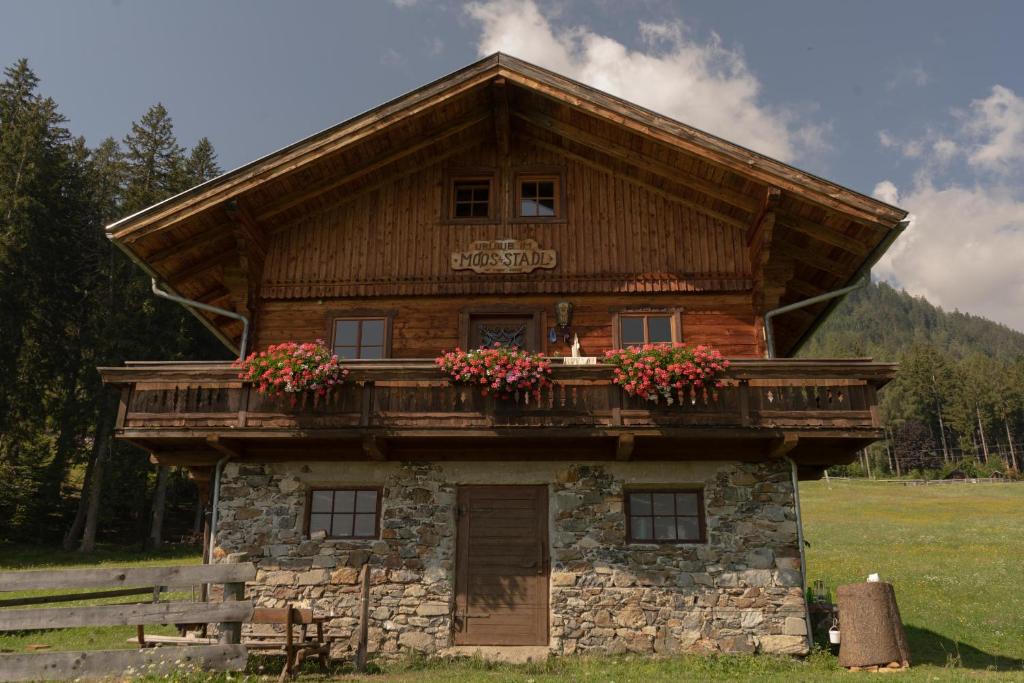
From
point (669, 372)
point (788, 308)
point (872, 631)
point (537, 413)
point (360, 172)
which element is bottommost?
point (872, 631)

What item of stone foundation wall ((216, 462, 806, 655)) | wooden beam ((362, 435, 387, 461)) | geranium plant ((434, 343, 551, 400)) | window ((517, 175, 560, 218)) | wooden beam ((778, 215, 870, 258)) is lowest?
stone foundation wall ((216, 462, 806, 655))

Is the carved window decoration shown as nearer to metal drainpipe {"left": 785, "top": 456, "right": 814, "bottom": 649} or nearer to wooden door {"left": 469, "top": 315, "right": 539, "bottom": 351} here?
wooden door {"left": 469, "top": 315, "right": 539, "bottom": 351}

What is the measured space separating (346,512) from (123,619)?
417 cm

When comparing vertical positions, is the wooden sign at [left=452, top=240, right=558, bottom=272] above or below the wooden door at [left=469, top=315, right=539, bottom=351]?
above

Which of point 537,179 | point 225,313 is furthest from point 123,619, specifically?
point 537,179

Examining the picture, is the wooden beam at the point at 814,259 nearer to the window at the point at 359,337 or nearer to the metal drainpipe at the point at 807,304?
the metal drainpipe at the point at 807,304

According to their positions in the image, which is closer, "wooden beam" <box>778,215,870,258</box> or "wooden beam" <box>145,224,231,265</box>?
"wooden beam" <box>778,215,870,258</box>

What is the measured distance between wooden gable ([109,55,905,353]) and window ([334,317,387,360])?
0.50 m

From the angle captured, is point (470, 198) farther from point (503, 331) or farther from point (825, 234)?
point (825, 234)

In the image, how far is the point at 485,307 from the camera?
13.4 meters

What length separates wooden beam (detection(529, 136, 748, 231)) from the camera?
13695mm

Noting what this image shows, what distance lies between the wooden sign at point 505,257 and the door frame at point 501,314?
0.69 metres

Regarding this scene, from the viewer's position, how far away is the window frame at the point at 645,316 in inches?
518

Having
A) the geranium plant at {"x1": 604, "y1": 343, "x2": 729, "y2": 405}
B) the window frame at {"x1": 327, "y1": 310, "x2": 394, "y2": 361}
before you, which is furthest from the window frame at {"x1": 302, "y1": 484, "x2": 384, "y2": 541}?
the geranium plant at {"x1": 604, "y1": 343, "x2": 729, "y2": 405}
